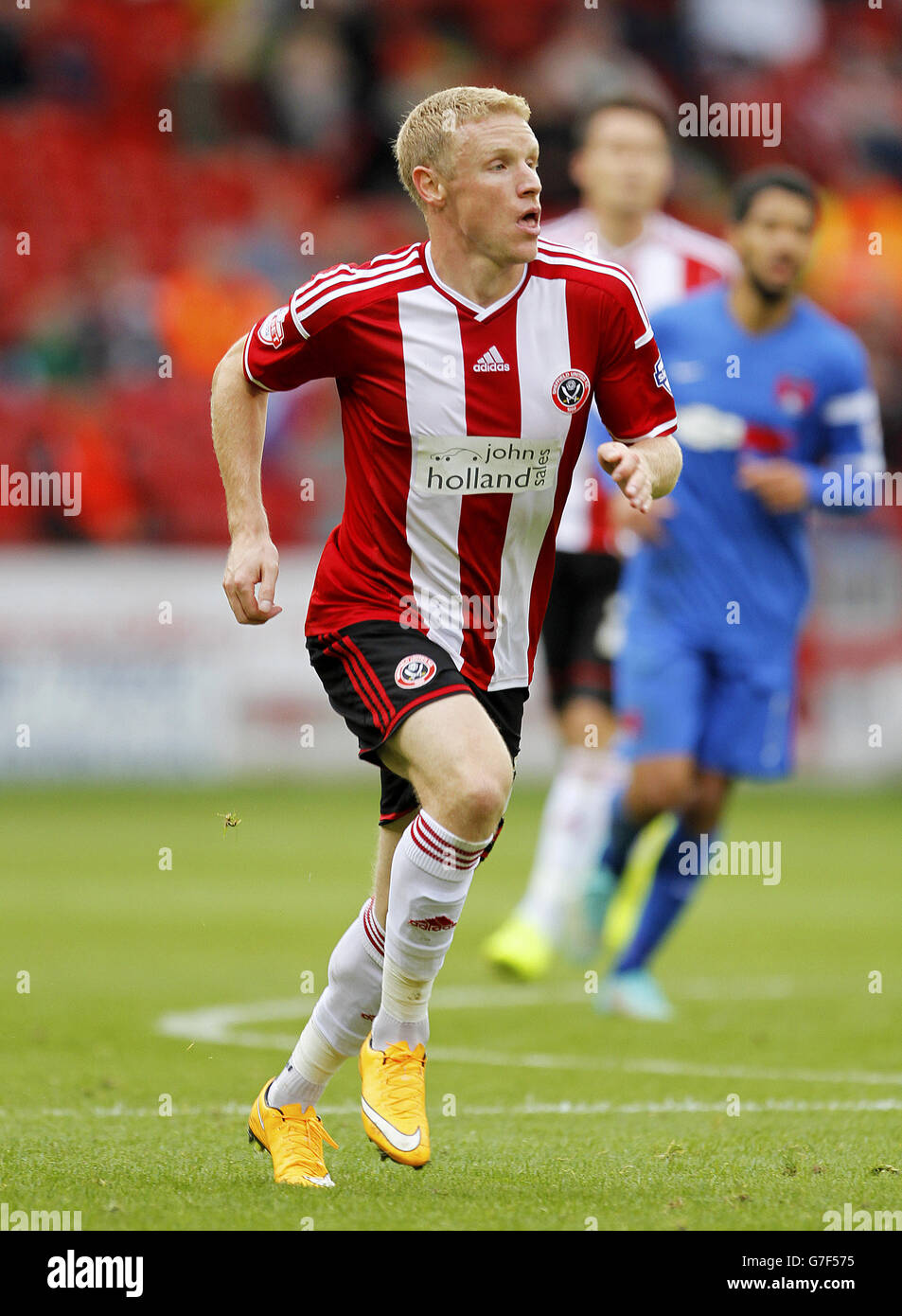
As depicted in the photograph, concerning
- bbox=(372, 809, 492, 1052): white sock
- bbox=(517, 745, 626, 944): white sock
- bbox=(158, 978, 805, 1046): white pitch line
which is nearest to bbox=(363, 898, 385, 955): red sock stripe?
bbox=(372, 809, 492, 1052): white sock

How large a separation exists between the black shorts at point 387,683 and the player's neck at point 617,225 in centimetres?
426

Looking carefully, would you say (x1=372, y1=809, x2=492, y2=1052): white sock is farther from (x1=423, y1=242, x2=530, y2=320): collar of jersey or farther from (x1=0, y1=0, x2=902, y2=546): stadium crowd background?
(x1=0, y1=0, x2=902, y2=546): stadium crowd background

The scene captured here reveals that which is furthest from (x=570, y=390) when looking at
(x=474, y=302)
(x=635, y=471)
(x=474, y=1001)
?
(x=474, y=1001)

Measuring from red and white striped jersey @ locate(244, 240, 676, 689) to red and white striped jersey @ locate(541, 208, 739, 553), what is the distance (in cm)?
398

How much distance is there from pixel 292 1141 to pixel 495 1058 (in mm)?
2130

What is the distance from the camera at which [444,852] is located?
4.38 meters

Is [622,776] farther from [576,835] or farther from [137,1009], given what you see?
[137,1009]

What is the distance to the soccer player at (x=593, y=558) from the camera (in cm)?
848

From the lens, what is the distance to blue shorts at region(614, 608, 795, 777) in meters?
7.77

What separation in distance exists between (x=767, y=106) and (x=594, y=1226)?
65.4 ft

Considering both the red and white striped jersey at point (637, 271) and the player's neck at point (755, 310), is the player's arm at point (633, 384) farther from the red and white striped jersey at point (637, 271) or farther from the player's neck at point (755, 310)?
the red and white striped jersey at point (637, 271)

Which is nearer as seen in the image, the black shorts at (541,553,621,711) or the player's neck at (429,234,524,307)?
the player's neck at (429,234,524,307)

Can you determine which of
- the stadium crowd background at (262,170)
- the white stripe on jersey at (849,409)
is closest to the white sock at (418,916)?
the white stripe on jersey at (849,409)
